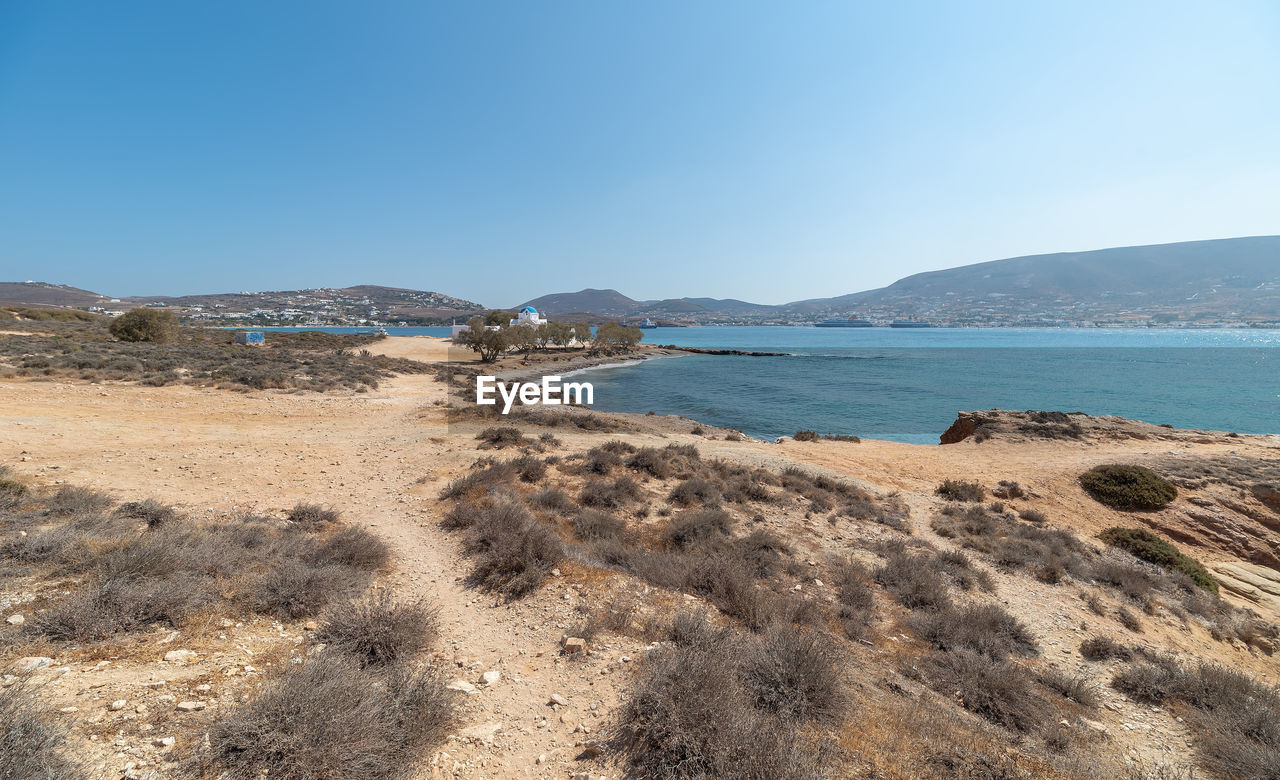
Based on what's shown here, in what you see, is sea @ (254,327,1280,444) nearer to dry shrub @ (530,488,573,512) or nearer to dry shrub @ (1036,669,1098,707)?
dry shrub @ (530,488,573,512)

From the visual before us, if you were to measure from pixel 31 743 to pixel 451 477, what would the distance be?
878 cm

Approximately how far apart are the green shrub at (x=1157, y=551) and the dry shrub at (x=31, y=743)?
17.8 metres

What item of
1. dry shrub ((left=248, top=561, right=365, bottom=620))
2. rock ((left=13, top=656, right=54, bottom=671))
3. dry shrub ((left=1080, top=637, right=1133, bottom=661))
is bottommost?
dry shrub ((left=1080, top=637, right=1133, bottom=661))

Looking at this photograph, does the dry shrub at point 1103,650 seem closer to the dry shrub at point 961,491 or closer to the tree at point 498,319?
the dry shrub at point 961,491

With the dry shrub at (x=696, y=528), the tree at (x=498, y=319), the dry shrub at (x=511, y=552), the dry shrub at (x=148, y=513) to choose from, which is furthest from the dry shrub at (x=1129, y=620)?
the tree at (x=498, y=319)

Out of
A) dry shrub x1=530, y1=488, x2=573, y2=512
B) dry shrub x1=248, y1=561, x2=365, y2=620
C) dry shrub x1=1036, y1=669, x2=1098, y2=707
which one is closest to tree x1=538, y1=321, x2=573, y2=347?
dry shrub x1=530, y1=488, x2=573, y2=512

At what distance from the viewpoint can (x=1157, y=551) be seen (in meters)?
11.3

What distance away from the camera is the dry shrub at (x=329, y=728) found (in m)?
2.82

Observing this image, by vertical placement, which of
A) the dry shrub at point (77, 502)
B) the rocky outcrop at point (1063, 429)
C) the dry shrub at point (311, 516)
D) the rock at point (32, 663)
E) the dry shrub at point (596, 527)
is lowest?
the rocky outcrop at point (1063, 429)

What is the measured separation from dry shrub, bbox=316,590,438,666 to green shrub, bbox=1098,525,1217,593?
16078 mm

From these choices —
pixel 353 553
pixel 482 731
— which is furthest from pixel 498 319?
pixel 482 731

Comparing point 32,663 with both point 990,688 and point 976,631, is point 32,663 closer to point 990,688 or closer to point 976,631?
point 990,688

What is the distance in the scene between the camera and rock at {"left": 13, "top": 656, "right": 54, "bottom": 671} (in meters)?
3.42

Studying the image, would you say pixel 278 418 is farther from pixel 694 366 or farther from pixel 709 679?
pixel 694 366
